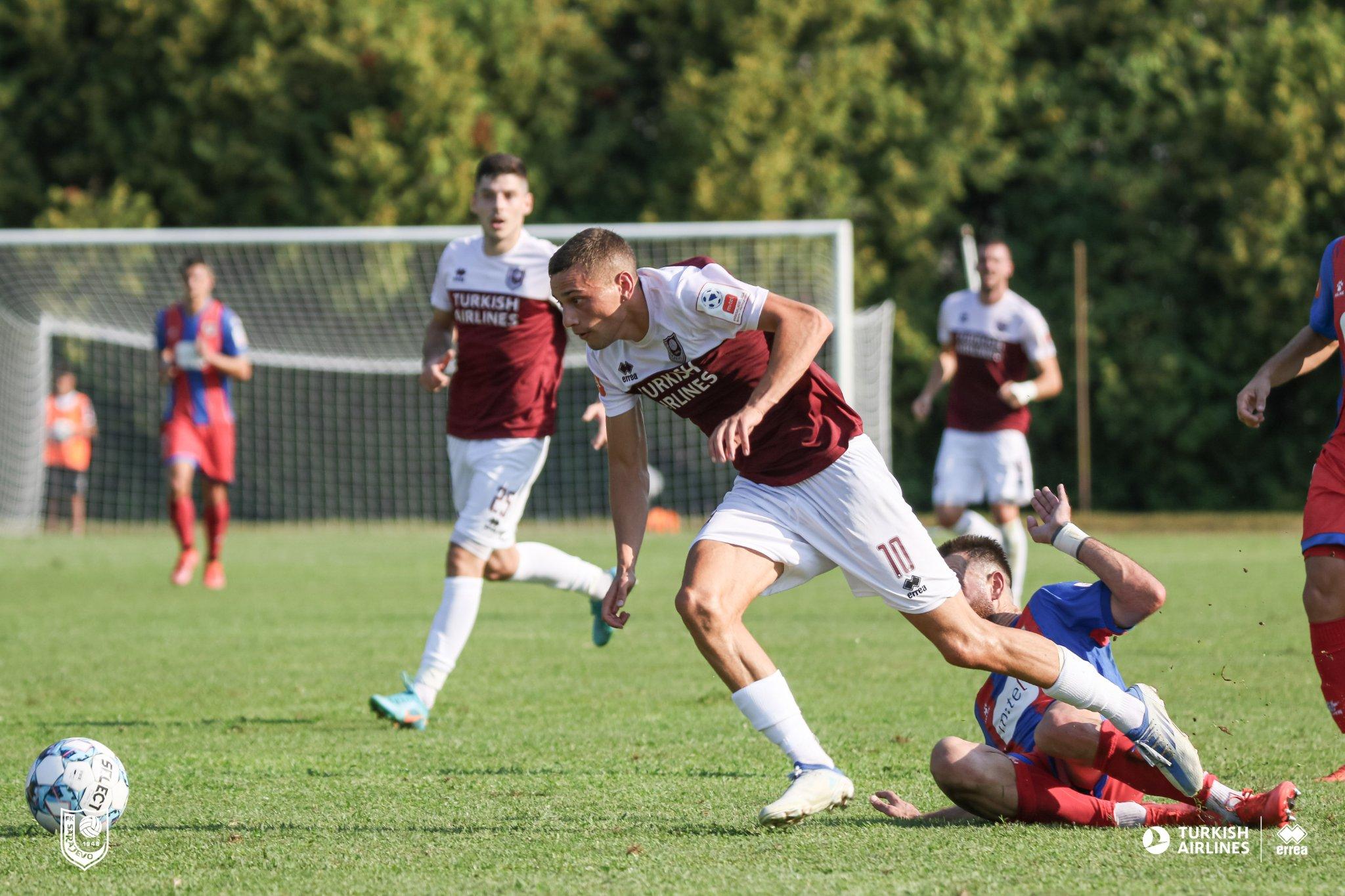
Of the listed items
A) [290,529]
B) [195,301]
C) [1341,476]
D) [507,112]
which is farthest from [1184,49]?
[1341,476]

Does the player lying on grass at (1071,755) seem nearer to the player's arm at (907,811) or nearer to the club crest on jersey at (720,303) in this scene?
the player's arm at (907,811)

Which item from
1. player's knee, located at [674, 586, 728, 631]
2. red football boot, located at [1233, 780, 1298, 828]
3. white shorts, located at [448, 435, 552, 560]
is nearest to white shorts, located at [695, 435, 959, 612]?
player's knee, located at [674, 586, 728, 631]

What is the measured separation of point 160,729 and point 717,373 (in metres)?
3.35

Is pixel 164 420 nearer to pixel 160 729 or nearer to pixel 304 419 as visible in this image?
pixel 160 729

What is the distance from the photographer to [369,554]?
57.1 feet

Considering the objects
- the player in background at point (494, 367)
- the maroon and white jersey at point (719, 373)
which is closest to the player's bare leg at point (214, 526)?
the player in background at point (494, 367)

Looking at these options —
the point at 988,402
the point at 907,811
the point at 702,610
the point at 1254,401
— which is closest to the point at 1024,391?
the point at 988,402

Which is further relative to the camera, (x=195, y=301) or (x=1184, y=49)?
(x=1184, y=49)

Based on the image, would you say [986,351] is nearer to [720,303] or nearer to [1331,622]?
[1331,622]

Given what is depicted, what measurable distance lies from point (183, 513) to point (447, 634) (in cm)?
711

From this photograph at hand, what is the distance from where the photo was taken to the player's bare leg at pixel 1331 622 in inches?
197

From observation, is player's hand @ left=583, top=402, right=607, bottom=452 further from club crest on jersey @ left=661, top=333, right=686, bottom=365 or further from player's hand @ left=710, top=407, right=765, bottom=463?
player's hand @ left=710, top=407, right=765, bottom=463

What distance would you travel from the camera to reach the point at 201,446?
1292 cm

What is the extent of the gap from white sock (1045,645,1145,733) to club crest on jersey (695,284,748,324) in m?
1.40
